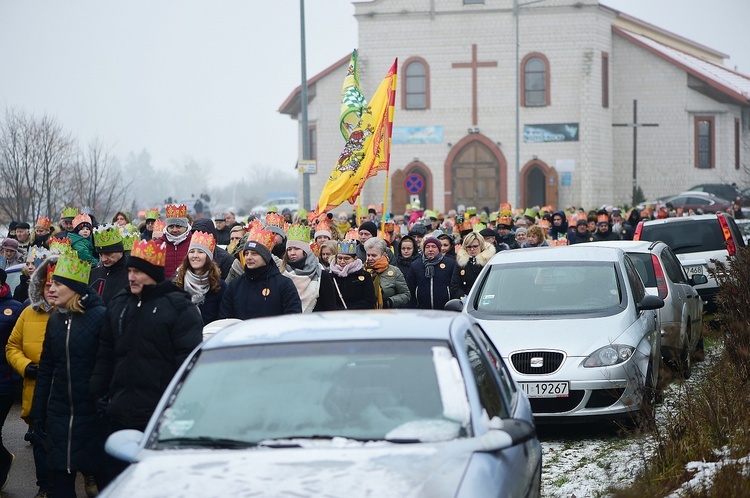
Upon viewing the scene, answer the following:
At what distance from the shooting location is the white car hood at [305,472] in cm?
454

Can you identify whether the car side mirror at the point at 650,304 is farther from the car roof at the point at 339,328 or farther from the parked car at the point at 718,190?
the parked car at the point at 718,190

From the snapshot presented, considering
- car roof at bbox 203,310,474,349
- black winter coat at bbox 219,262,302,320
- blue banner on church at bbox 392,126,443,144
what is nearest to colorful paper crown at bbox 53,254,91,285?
car roof at bbox 203,310,474,349

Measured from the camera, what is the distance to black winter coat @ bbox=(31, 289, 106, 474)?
7.37 meters

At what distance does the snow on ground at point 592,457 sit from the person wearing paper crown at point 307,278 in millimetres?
2359

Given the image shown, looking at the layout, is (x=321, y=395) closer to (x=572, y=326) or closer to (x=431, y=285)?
(x=572, y=326)

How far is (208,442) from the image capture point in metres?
5.10

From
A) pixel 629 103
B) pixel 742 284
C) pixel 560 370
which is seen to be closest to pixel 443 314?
pixel 560 370

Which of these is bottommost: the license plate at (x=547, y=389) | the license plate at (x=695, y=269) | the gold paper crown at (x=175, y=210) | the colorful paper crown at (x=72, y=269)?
the license plate at (x=547, y=389)

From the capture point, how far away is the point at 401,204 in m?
54.5

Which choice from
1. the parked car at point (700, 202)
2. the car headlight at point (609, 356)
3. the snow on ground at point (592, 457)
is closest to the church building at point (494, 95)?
the parked car at point (700, 202)

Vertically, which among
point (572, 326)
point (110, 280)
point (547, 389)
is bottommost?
point (547, 389)

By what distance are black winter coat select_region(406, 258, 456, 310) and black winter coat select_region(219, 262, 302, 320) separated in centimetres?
523

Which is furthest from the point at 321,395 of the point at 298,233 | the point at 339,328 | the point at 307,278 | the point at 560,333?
the point at 298,233

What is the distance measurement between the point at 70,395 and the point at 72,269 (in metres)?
0.79
